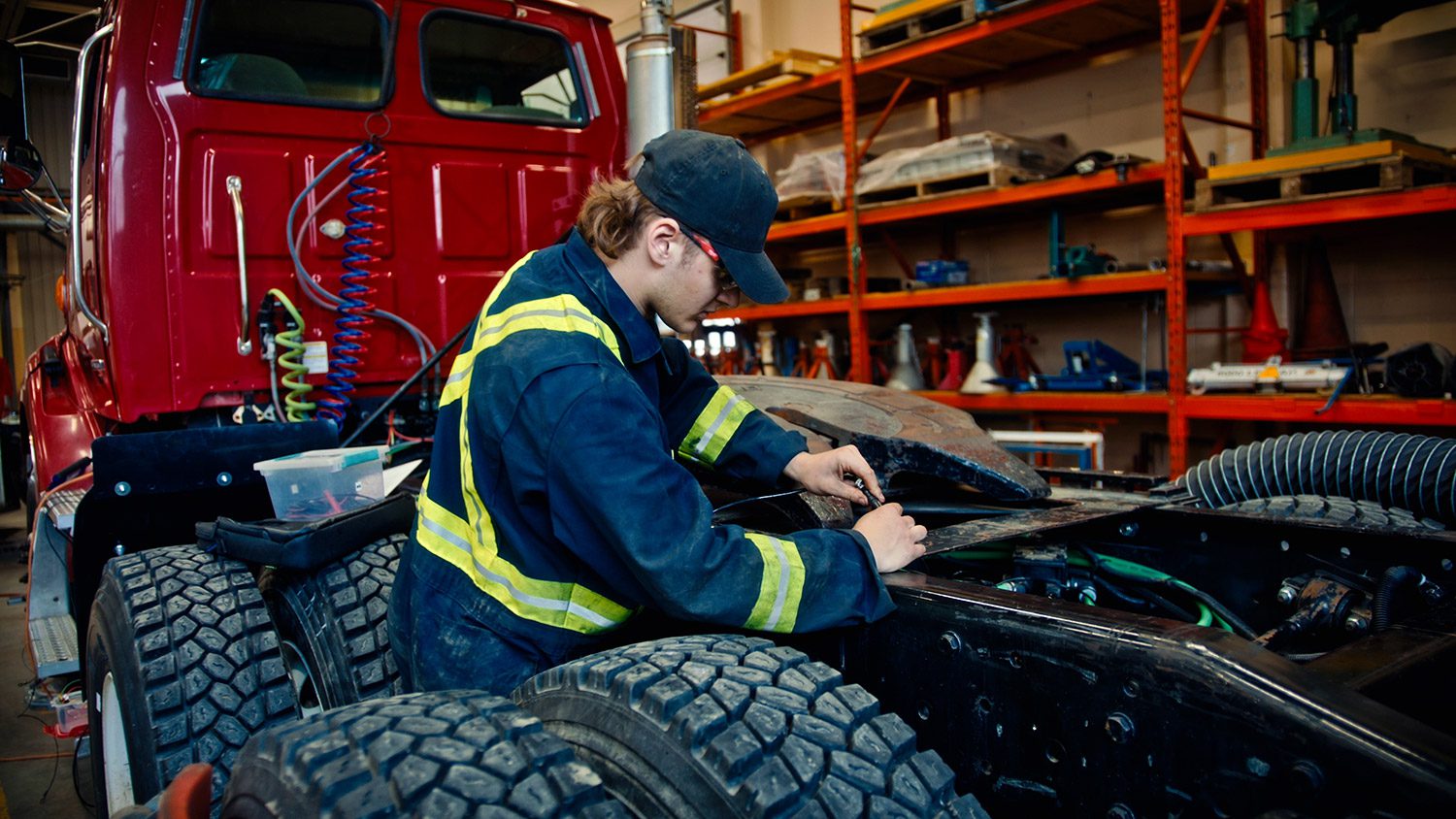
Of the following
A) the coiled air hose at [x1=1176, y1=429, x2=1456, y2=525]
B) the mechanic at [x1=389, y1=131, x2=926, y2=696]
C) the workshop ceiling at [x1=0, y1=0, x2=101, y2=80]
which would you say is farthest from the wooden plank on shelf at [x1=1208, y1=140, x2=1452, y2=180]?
the workshop ceiling at [x1=0, y1=0, x2=101, y2=80]

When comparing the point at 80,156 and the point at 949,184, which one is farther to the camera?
the point at 949,184

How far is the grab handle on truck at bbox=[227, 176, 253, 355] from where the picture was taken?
296 centimetres

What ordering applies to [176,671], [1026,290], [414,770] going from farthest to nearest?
[1026,290] → [176,671] → [414,770]

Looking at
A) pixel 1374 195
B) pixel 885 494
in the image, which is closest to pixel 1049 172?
pixel 1374 195

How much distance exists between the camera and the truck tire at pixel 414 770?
115 cm

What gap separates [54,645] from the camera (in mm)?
2795

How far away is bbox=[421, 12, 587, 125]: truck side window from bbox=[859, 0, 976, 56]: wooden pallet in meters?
3.57

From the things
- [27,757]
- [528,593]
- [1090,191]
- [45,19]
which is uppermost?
[45,19]

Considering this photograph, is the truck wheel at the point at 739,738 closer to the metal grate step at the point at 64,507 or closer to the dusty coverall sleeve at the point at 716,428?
the dusty coverall sleeve at the point at 716,428

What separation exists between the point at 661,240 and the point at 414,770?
3.18 ft

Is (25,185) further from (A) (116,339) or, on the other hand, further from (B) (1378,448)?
(B) (1378,448)

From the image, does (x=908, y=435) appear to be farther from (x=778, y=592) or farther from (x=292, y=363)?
(x=292, y=363)

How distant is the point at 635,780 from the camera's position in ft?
4.24

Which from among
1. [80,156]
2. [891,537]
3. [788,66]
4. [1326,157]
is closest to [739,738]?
[891,537]
